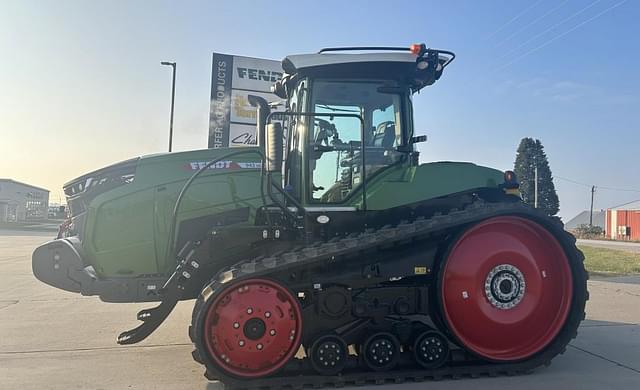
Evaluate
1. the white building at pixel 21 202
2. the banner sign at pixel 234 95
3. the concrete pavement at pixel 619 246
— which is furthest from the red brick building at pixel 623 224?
the white building at pixel 21 202

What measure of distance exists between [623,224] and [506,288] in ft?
209

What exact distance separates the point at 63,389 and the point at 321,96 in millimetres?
3973

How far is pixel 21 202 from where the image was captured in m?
68.0

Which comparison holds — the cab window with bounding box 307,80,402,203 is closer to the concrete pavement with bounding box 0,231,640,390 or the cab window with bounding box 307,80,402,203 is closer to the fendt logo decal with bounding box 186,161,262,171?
the fendt logo decal with bounding box 186,161,262,171

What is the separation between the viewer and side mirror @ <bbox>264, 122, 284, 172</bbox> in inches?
193

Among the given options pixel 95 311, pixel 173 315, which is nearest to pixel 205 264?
pixel 173 315

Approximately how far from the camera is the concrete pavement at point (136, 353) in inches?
212

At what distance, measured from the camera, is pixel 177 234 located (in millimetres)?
5852

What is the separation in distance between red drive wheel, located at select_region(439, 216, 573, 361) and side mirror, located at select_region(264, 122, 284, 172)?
6.79 feet

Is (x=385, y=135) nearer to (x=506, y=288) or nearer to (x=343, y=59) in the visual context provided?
(x=343, y=59)

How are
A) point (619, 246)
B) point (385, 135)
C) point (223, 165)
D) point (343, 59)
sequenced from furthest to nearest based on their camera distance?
point (619, 246)
point (223, 165)
point (385, 135)
point (343, 59)

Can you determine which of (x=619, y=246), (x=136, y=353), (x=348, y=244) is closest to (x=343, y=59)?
(x=348, y=244)

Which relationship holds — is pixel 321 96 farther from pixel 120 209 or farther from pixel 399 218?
pixel 120 209

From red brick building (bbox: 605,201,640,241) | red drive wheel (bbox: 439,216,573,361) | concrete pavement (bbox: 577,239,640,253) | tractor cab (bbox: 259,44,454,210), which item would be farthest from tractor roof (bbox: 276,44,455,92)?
red brick building (bbox: 605,201,640,241)
